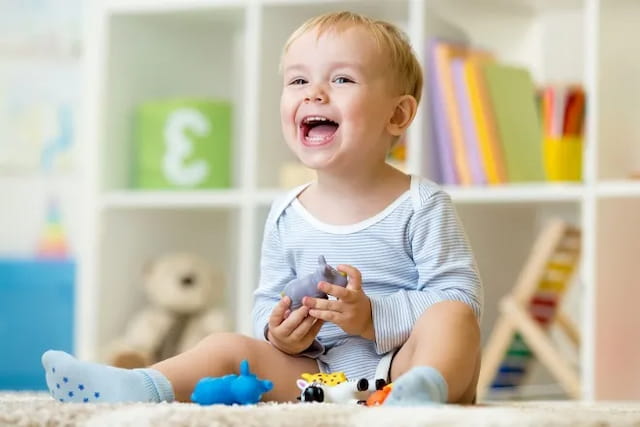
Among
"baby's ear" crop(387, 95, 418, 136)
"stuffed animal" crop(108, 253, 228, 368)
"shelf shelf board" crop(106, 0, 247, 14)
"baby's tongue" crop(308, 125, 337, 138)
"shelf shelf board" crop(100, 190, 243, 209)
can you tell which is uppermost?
"shelf shelf board" crop(106, 0, 247, 14)

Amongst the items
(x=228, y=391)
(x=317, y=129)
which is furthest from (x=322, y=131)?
(x=228, y=391)

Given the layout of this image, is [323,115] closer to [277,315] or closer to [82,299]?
[277,315]

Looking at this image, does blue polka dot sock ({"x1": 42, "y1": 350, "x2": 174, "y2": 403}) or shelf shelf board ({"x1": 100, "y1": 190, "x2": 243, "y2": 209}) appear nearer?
blue polka dot sock ({"x1": 42, "y1": 350, "x2": 174, "y2": 403})

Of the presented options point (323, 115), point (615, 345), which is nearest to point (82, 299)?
point (615, 345)

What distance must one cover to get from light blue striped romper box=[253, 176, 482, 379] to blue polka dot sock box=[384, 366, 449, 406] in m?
0.18

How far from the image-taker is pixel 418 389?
96cm

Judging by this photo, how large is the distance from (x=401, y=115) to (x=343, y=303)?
26 centimetres

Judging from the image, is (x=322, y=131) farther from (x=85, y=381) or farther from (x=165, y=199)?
(x=165, y=199)

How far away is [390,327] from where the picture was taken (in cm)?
118

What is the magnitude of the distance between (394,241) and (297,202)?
0.15m

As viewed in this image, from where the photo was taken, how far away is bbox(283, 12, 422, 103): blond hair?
125 centimetres

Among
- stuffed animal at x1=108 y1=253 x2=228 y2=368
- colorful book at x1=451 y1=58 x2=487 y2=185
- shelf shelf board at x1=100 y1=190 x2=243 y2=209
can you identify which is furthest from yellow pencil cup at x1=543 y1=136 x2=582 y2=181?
stuffed animal at x1=108 y1=253 x2=228 y2=368

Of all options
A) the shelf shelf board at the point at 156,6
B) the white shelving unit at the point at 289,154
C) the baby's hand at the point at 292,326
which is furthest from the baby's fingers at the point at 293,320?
the shelf shelf board at the point at 156,6

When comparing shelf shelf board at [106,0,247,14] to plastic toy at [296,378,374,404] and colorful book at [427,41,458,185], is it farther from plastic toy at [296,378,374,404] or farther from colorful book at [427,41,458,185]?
plastic toy at [296,378,374,404]
